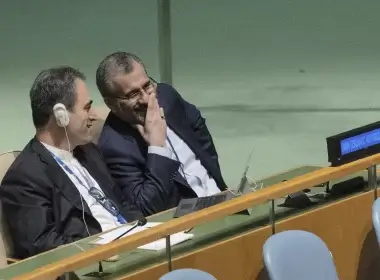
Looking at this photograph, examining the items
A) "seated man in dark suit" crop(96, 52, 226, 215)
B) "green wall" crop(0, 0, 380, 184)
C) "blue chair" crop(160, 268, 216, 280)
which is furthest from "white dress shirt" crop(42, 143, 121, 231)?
"green wall" crop(0, 0, 380, 184)

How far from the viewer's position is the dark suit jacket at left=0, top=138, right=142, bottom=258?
3.03 meters

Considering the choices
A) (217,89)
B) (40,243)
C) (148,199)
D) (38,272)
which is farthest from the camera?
(217,89)

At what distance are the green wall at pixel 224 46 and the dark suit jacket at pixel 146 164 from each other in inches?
125

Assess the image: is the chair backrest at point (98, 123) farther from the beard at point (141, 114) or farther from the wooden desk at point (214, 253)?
the wooden desk at point (214, 253)

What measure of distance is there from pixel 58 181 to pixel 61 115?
243 millimetres

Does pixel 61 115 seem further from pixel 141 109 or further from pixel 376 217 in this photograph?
pixel 376 217

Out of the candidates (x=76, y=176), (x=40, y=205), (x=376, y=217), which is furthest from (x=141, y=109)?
(x=376, y=217)

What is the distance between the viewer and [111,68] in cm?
362

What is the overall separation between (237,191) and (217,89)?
418 cm

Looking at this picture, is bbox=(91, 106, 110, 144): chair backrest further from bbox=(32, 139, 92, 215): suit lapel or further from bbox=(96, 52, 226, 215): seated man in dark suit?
bbox=(32, 139, 92, 215): suit lapel

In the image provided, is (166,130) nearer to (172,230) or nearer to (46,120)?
(46,120)

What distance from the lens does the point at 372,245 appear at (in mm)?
3344

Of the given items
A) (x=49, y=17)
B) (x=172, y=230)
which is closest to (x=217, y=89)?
(x=49, y=17)

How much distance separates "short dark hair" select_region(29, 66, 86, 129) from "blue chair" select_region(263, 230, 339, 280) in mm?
989
